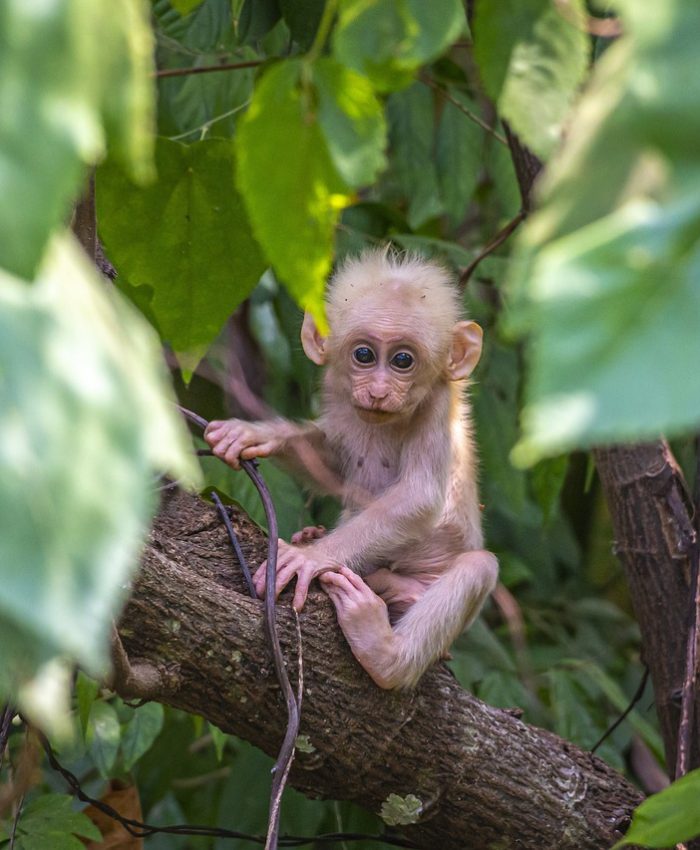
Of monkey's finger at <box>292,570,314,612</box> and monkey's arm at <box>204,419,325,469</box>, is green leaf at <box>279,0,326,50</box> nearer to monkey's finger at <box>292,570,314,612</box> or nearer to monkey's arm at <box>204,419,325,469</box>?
monkey's arm at <box>204,419,325,469</box>

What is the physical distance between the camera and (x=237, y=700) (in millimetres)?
1835

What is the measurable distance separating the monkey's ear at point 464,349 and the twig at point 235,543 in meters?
0.77

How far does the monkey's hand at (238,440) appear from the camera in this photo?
222cm

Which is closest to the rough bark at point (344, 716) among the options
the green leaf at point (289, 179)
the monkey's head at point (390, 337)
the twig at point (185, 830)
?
the twig at point (185, 830)

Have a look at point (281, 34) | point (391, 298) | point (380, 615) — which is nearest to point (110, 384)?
point (380, 615)

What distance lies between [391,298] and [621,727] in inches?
65.6

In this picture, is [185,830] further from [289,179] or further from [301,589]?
[289,179]

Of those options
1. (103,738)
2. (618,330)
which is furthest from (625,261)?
(103,738)

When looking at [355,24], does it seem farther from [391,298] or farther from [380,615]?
[391,298]

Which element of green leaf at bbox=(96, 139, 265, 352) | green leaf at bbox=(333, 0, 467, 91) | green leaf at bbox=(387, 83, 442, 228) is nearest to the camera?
green leaf at bbox=(333, 0, 467, 91)

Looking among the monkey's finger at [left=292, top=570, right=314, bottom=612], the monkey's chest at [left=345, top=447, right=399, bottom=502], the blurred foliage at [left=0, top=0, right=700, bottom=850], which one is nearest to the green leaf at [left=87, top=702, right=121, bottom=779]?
the monkey's chest at [left=345, top=447, right=399, bottom=502]

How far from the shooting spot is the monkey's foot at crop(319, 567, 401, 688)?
6.31ft

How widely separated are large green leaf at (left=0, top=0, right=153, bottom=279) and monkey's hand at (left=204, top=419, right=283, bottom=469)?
155cm

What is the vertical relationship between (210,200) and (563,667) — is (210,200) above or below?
above
